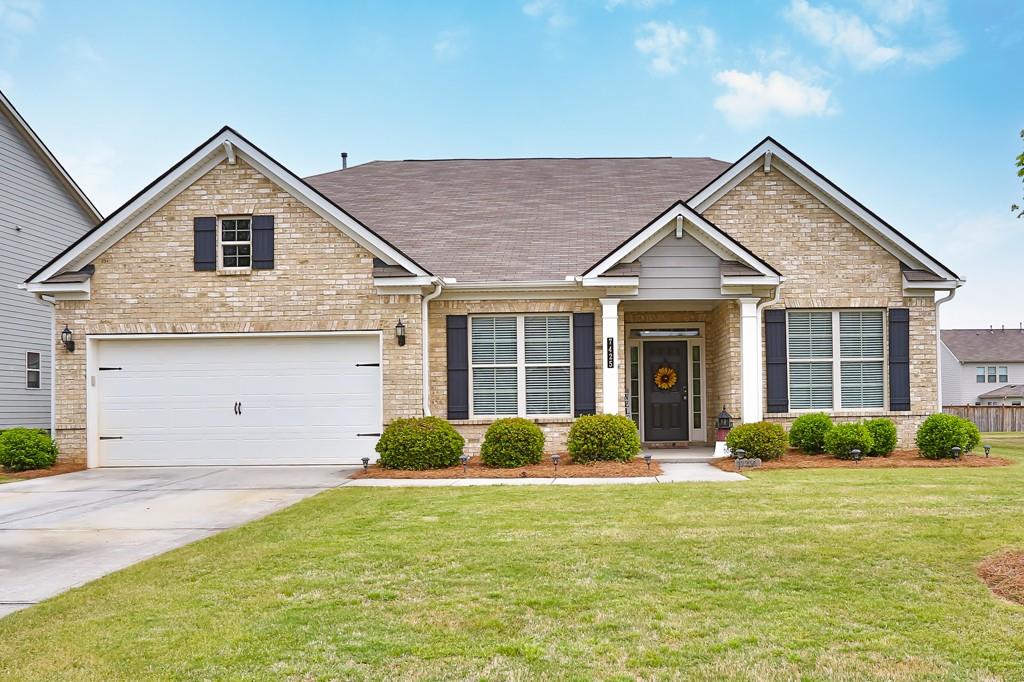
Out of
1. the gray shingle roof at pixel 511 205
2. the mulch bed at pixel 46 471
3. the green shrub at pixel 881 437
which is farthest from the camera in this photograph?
the gray shingle roof at pixel 511 205

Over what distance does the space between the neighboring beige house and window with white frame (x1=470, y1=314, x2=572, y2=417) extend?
0.12ft

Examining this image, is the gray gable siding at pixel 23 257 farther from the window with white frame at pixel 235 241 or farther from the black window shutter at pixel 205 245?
the window with white frame at pixel 235 241

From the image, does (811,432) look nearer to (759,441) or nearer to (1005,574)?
(759,441)

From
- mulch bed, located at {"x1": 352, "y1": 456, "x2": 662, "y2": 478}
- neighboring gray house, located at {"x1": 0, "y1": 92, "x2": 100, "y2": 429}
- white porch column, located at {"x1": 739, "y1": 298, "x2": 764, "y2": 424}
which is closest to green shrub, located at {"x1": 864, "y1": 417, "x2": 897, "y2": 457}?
white porch column, located at {"x1": 739, "y1": 298, "x2": 764, "y2": 424}

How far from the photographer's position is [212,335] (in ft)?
50.4

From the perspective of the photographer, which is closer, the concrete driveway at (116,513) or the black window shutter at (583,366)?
the concrete driveway at (116,513)

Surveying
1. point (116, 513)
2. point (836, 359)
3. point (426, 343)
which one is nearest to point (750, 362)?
point (836, 359)

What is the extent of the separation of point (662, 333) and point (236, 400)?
850 cm

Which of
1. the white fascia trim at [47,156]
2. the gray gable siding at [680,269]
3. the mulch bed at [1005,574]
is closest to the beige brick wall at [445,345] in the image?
the gray gable siding at [680,269]

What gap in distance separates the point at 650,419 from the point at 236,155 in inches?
382

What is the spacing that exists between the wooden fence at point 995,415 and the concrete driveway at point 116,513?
27.1 m

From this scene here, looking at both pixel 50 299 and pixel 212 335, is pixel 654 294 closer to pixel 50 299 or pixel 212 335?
pixel 212 335

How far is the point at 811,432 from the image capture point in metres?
14.9

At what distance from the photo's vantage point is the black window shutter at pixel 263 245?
15.3 m
